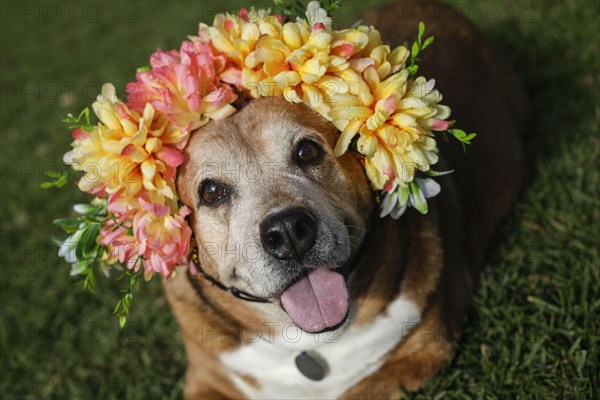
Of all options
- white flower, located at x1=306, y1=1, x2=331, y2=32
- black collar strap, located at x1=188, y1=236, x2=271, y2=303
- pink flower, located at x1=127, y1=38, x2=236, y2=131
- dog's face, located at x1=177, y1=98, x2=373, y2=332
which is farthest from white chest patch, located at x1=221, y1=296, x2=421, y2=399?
white flower, located at x1=306, y1=1, x2=331, y2=32

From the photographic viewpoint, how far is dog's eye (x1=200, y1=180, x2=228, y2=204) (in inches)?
110

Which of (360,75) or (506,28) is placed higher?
(360,75)

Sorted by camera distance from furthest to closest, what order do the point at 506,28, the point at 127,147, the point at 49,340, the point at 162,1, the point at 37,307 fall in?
the point at 162,1, the point at 506,28, the point at 37,307, the point at 49,340, the point at 127,147

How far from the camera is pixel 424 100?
2.57m

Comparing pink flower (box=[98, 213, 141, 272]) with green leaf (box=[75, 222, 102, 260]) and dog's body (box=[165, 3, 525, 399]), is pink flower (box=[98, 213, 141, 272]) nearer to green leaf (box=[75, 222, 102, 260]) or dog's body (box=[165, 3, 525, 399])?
green leaf (box=[75, 222, 102, 260])

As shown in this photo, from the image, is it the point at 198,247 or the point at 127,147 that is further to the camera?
the point at 198,247

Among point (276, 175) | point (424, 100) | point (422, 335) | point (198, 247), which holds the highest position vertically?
point (424, 100)

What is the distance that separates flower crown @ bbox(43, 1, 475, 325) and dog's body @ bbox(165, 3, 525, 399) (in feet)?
0.37

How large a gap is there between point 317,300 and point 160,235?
2.20ft

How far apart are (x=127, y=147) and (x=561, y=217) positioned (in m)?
2.32

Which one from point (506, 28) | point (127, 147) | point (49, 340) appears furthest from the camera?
point (506, 28)

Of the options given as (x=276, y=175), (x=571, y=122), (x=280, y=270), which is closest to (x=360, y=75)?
(x=276, y=175)

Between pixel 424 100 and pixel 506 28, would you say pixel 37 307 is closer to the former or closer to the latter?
pixel 424 100

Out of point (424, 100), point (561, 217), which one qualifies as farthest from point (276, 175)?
point (561, 217)
